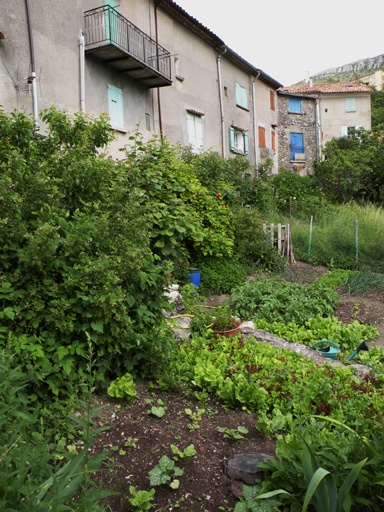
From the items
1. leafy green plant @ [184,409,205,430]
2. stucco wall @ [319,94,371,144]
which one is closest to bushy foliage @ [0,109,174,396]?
leafy green plant @ [184,409,205,430]

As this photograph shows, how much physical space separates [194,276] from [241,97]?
48.3 feet

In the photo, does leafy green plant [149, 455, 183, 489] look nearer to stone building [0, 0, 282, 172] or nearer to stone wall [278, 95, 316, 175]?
stone building [0, 0, 282, 172]

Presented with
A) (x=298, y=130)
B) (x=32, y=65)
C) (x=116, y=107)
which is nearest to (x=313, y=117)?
(x=298, y=130)

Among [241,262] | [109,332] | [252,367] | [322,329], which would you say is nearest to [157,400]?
[109,332]

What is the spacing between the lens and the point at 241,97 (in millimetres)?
19469

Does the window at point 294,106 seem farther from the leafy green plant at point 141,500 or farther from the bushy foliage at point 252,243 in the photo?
the leafy green plant at point 141,500

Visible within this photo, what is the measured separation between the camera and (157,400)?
3.40 m

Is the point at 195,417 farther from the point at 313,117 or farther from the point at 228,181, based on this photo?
the point at 313,117

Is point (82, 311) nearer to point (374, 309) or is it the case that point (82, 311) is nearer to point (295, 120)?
point (374, 309)

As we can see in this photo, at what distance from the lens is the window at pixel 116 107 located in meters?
11.4

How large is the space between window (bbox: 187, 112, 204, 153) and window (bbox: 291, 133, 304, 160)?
1423 cm

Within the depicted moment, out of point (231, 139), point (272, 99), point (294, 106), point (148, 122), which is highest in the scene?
point (294, 106)

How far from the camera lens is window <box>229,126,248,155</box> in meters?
18.1

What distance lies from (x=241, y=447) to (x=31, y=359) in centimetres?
171
